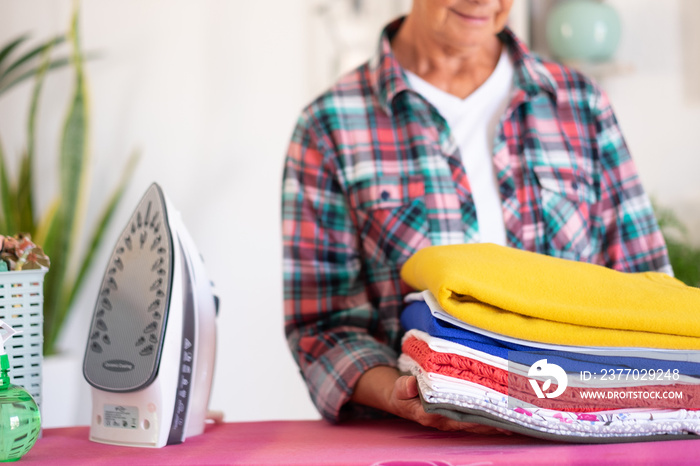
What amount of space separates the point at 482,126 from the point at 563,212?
0.18m

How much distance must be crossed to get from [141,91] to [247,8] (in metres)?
0.44

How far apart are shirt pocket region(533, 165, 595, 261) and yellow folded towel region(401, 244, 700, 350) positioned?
1.18ft

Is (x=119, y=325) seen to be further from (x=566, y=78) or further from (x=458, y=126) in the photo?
(x=566, y=78)

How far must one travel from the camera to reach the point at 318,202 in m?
1.03

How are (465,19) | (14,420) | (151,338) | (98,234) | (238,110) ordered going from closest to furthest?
(14,420), (151,338), (465,19), (98,234), (238,110)

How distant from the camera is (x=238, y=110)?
2.27 meters

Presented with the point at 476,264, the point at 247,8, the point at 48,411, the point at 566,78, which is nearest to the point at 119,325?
the point at 476,264

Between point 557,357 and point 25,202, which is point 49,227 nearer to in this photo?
point 25,202

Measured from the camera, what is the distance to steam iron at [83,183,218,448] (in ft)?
2.20

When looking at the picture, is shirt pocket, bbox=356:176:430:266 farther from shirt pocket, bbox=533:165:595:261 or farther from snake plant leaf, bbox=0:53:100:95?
snake plant leaf, bbox=0:53:100:95

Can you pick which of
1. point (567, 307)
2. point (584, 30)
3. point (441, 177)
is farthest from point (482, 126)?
Answer: point (584, 30)

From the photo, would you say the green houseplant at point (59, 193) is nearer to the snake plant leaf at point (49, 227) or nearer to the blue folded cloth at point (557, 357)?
the snake plant leaf at point (49, 227)

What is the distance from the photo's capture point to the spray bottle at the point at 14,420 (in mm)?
567

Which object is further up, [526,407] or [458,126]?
[458,126]
